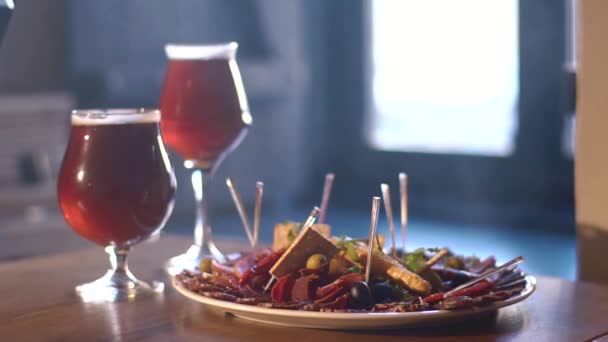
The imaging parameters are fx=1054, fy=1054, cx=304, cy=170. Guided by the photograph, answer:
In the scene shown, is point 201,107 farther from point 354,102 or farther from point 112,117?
point 354,102

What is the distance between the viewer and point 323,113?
5.62m

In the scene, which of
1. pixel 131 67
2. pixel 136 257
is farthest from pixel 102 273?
pixel 131 67

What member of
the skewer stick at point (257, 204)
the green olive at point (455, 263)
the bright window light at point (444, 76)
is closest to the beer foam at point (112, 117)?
the skewer stick at point (257, 204)

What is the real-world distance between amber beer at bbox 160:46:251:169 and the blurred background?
2495 millimetres

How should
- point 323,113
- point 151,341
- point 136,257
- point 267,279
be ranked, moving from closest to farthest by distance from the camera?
point 151,341
point 267,279
point 136,257
point 323,113

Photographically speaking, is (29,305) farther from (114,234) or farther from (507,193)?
(507,193)

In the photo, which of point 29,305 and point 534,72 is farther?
point 534,72

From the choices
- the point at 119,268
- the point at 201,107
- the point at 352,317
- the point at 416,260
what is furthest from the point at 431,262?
the point at 201,107

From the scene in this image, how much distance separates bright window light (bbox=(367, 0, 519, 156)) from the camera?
484 cm

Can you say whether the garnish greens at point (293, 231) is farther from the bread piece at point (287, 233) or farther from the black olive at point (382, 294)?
the black olive at point (382, 294)

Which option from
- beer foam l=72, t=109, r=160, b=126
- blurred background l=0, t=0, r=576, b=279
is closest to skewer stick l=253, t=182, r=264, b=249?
beer foam l=72, t=109, r=160, b=126

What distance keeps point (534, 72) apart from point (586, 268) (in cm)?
335

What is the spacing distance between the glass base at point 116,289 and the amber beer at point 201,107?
0.84 feet

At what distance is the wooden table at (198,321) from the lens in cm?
90
